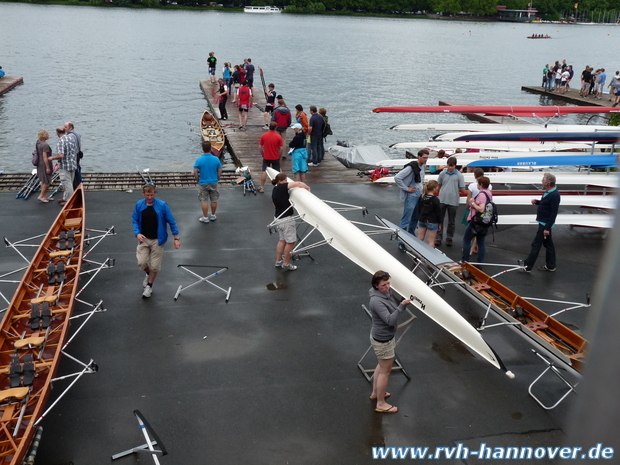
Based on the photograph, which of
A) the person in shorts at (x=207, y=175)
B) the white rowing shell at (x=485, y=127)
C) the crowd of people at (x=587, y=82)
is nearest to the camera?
the person in shorts at (x=207, y=175)

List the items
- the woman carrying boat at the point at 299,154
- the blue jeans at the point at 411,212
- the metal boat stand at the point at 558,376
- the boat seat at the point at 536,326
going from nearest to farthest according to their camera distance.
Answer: the metal boat stand at the point at 558,376 < the boat seat at the point at 536,326 < the blue jeans at the point at 411,212 < the woman carrying boat at the point at 299,154

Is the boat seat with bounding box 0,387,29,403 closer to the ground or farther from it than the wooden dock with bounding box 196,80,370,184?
closer to the ground

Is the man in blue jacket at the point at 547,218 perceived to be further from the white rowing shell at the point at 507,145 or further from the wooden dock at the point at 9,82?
the wooden dock at the point at 9,82

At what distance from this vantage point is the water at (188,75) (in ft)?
96.0

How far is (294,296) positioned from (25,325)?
173 inches

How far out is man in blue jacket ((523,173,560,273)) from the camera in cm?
1062

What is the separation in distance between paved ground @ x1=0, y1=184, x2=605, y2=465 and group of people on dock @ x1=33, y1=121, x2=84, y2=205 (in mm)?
2735

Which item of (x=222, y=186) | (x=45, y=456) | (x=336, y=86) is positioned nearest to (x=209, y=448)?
(x=45, y=456)

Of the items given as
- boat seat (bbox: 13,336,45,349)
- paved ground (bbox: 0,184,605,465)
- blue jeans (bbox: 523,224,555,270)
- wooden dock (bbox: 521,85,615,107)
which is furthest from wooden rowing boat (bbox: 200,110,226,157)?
wooden dock (bbox: 521,85,615,107)

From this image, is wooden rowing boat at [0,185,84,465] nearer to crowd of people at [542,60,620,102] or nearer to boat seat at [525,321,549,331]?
boat seat at [525,321,549,331]

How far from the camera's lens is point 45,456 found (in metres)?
6.39

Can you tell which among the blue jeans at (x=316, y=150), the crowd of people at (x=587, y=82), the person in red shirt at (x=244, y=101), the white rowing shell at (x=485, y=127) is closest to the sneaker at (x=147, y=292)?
the blue jeans at (x=316, y=150)

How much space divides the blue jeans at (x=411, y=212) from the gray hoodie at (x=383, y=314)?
18.7 ft

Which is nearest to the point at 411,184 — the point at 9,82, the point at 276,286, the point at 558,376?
the point at 276,286
